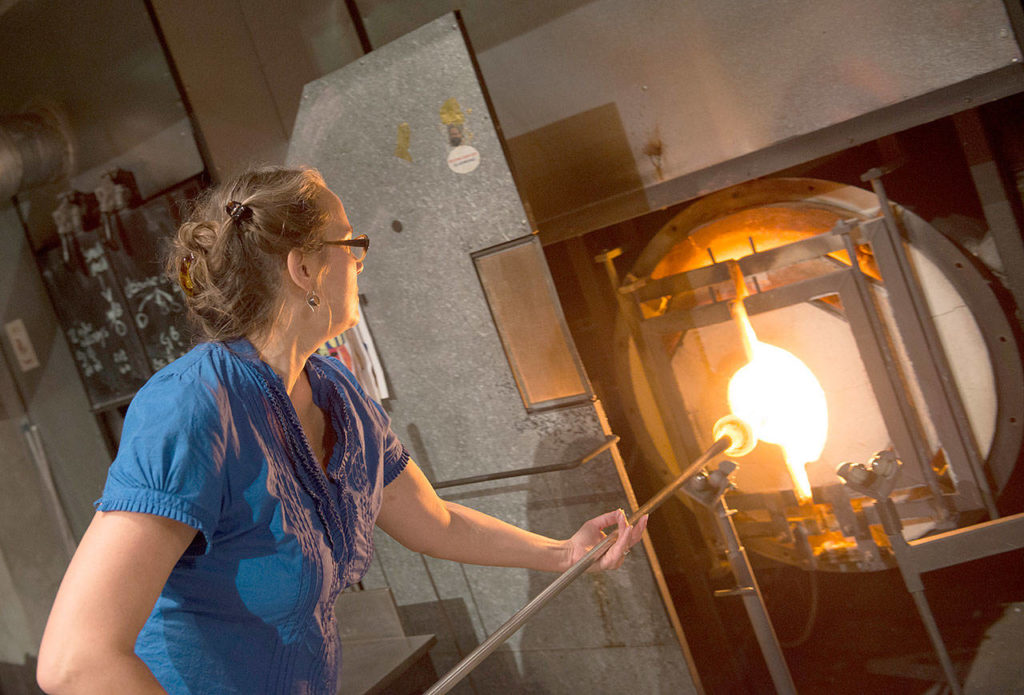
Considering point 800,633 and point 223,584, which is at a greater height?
point 223,584

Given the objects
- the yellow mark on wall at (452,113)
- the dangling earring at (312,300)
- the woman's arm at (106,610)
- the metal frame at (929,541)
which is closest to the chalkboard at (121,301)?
the yellow mark on wall at (452,113)

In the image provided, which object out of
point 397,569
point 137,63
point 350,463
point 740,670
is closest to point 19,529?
point 397,569

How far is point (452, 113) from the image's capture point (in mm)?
2342

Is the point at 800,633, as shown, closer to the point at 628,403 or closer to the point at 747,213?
the point at 628,403

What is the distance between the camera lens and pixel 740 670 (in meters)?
2.65

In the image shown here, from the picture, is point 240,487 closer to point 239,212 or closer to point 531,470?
point 239,212

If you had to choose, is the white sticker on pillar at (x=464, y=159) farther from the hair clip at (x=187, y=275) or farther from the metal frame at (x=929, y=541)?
the metal frame at (x=929, y=541)

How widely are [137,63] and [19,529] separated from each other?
1.84m

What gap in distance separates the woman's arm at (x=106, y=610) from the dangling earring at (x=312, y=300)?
49 centimetres

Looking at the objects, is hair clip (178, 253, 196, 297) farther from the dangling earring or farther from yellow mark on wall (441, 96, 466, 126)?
yellow mark on wall (441, 96, 466, 126)

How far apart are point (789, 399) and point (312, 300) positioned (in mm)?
1477

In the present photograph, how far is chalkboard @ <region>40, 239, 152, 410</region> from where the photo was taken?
3.29m

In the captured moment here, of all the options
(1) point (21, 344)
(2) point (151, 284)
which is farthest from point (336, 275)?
(1) point (21, 344)

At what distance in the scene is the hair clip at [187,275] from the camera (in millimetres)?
1475
